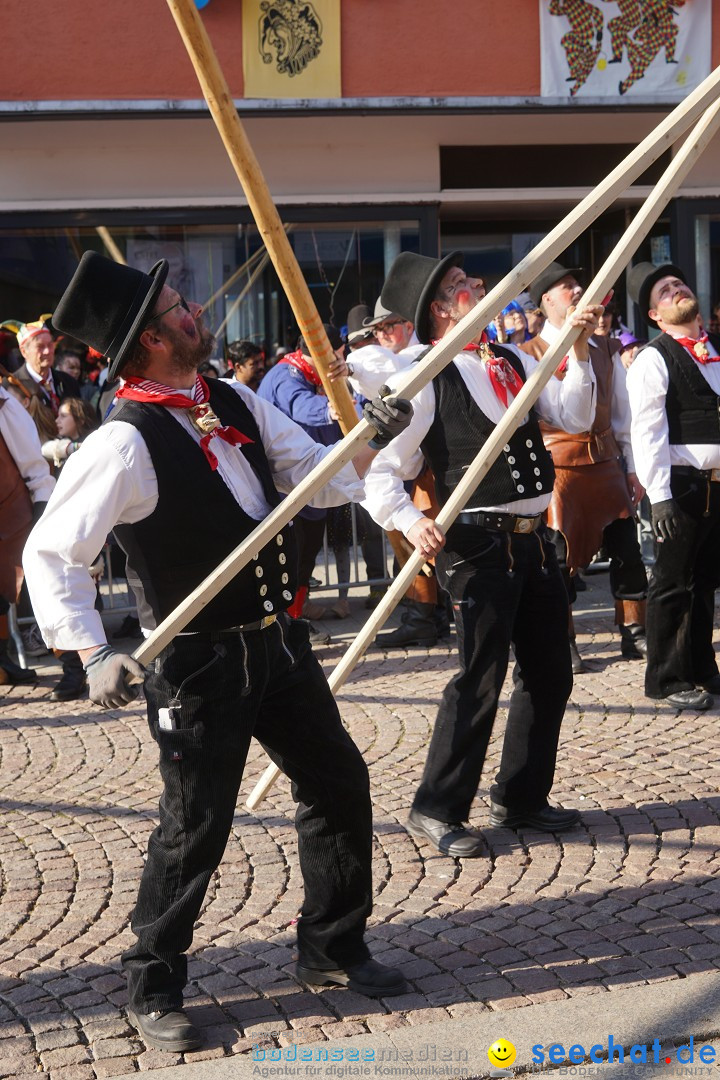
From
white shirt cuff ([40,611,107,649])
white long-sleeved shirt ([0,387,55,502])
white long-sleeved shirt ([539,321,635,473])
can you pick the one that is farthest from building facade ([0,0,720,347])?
white shirt cuff ([40,611,107,649])

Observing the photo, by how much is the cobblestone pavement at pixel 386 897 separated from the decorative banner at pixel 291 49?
6.28 metres

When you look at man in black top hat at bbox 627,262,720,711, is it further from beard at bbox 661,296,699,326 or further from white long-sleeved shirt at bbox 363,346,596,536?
white long-sleeved shirt at bbox 363,346,596,536

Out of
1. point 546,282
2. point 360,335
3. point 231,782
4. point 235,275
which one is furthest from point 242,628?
point 235,275

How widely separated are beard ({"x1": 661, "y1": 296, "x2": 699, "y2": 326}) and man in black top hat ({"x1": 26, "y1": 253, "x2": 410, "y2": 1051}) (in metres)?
3.30

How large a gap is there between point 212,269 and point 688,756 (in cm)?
735

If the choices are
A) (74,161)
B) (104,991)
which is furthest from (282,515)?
(74,161)

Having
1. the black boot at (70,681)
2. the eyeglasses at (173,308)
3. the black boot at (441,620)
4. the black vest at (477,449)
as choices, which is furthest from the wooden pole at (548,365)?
the black boot at (441,620)

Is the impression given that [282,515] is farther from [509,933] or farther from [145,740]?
[145,740]

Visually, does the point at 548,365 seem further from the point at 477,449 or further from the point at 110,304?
the point at 110,304

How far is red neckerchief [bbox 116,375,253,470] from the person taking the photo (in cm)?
338

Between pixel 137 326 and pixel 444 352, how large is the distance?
0.87 meters

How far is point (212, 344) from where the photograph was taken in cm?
363

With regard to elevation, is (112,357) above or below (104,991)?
above

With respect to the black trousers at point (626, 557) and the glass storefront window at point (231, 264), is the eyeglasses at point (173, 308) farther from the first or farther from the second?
the glass storefront window at point (231, 264)
